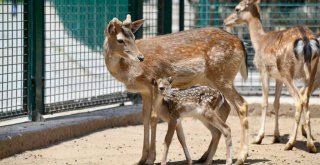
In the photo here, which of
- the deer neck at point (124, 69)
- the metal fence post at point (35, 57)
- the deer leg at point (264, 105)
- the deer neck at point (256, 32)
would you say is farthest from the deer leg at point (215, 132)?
the metal fence post at point (35, 57)

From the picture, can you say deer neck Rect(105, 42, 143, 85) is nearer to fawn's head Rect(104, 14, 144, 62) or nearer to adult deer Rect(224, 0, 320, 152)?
fawn's head Rect(104, 14, 144, 62)

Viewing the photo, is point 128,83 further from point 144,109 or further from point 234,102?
point 234,102

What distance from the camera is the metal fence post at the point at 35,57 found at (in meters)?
10.1

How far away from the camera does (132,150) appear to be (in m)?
9.84

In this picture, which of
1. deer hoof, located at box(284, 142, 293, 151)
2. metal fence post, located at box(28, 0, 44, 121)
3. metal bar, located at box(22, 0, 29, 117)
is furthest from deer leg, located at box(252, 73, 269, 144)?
metal bar, located at box(22, 0, 29, 117)

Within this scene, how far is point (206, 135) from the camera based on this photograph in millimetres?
11039

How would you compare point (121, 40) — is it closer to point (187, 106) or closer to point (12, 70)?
point (187, 106)

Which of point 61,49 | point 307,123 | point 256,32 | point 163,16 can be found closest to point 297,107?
point 307,123

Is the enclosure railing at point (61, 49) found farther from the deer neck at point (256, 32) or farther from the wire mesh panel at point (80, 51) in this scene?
the deer neck at point (256, 32)

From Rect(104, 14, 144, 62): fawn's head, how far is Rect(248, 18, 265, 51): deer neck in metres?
2.81

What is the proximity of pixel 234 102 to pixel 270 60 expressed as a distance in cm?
127

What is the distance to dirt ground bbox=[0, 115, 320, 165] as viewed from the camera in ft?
30.0

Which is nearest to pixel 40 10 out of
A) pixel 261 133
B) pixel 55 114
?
pixel 55 114

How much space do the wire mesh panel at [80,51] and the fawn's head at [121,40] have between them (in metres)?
1.80
